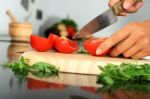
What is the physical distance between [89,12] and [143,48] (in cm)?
248

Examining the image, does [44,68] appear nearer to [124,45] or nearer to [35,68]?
[35,68]

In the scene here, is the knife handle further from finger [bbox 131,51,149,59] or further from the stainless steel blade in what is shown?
finger [bbox 131,51,149,59]

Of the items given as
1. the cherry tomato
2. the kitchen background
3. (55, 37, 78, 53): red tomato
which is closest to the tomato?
the kitchen background

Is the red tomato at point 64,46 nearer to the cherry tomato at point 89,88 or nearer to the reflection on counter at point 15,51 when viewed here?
the reflection on counter at point 15,51

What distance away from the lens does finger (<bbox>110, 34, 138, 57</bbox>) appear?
1075mm

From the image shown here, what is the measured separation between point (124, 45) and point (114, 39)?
5 cm

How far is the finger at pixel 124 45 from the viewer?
3.53 ft

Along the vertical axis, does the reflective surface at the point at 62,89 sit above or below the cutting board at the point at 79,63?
below

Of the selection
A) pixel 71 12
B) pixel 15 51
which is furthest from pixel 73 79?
pixel 71 12

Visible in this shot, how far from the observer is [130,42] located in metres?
1.08

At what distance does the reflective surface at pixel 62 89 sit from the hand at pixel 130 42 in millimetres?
165

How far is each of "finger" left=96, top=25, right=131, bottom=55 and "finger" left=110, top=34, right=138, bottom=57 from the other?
1 centimetres

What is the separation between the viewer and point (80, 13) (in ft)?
11.8

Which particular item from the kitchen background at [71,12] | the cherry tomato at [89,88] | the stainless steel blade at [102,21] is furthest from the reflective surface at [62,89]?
the kitchen background at [71,12]
